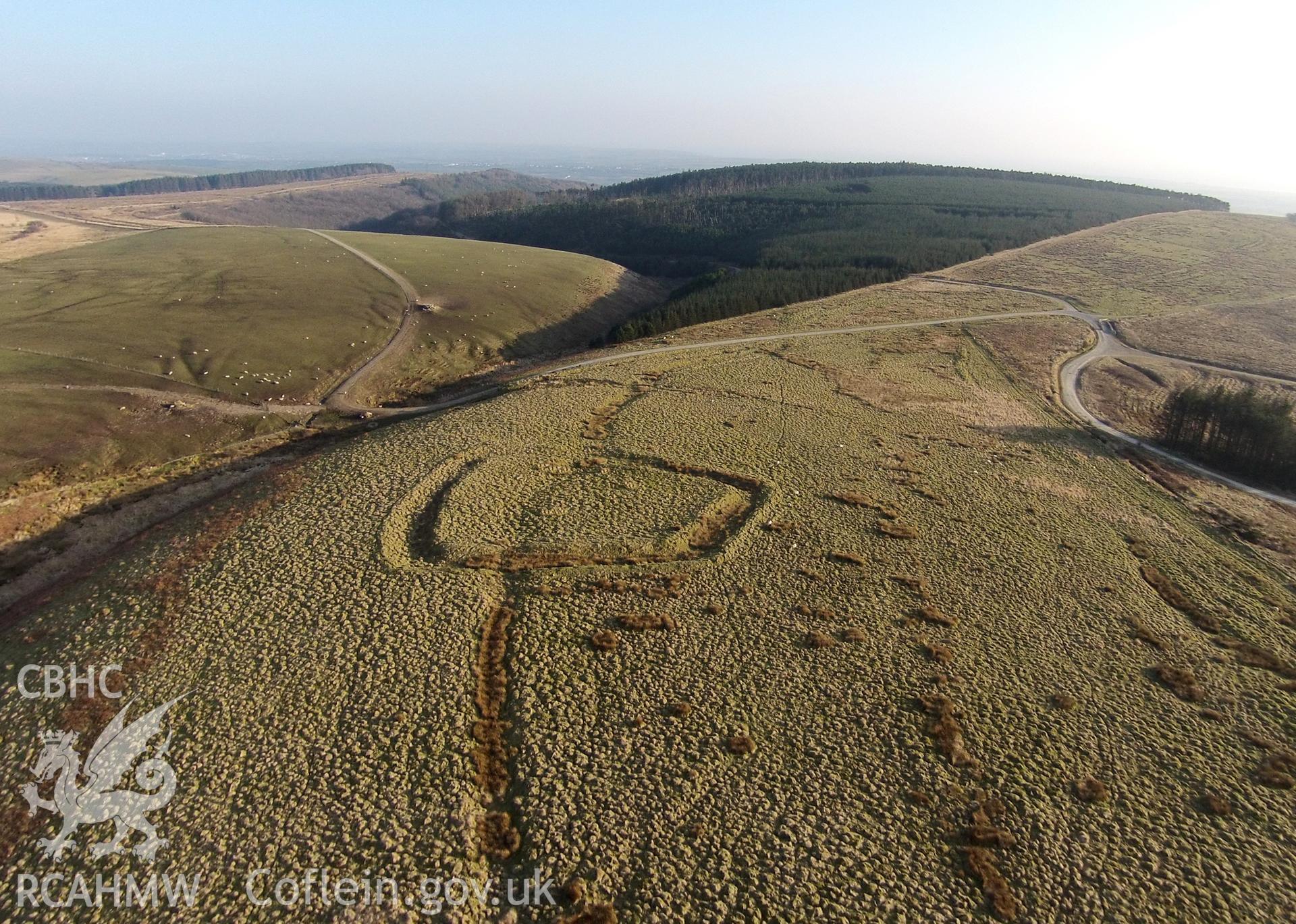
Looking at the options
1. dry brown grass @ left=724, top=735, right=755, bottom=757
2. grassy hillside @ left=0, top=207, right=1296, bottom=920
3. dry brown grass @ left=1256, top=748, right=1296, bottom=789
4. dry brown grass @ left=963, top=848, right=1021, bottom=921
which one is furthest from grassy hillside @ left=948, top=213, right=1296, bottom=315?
dry brown grass @ left=724, top=735, right=755, bottom=757

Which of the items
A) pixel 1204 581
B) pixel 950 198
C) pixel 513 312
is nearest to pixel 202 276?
pixel 513 312

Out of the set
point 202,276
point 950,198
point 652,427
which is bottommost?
point 652,427

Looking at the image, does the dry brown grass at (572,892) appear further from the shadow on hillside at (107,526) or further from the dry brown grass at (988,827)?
the shadow on hillside at (107,526)

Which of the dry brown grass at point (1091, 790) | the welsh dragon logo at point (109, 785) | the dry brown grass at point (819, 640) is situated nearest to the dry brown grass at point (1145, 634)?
the dry brown grass at point (1091, 790)

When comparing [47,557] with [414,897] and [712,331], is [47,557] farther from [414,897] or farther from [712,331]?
[712,331]

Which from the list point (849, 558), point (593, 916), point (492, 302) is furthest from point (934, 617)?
point (492, 302)

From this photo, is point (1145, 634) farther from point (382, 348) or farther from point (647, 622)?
point (382, 348)

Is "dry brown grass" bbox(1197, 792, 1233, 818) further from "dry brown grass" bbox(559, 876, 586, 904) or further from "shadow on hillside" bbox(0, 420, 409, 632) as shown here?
"shadow on hillside" bbox(0, 420, 409, 632)
